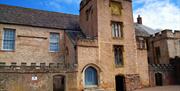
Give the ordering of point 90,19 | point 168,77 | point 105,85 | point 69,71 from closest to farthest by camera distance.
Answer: point 69,71 < point 105,85 < point 90,19 < point 168,77

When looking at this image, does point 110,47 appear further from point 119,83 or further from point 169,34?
point 169,34

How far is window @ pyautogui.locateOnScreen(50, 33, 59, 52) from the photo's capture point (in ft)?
79.6

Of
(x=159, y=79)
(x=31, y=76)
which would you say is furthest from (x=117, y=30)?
(x=31, y=76)

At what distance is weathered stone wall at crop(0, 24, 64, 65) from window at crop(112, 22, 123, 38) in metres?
7.13

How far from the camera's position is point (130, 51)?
927 inches

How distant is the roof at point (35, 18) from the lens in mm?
23237

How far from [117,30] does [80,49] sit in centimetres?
596

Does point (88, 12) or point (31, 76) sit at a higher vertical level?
point (88, 12)

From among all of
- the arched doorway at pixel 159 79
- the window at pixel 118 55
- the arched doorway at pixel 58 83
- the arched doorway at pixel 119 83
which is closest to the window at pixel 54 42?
the arched doorway at pixel 58 83

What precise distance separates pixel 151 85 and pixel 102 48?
28.4 ft

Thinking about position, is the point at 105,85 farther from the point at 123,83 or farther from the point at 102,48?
the point at 102,48

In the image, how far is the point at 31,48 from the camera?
2275 cm

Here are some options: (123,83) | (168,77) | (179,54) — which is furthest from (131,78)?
(179,54)

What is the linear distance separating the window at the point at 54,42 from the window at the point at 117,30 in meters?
7.48
